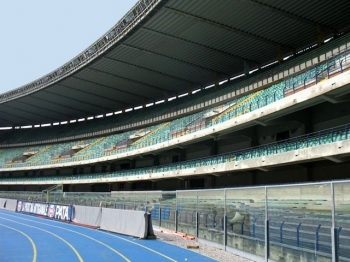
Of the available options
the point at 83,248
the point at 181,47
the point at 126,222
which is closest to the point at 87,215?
the point at 126,222

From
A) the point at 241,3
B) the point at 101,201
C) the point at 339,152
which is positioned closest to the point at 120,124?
the point at 101,201

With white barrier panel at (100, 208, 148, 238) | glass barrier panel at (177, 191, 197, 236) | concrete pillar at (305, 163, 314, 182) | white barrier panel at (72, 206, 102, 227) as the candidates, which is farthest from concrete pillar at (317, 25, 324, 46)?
white barrier panel at (72, 206, 102, 227)

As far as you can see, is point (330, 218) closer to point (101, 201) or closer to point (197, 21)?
point (101, 201)

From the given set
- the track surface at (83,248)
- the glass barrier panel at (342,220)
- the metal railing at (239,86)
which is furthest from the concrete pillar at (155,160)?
the glass barrier panel at (342,220)

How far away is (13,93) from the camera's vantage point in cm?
5303

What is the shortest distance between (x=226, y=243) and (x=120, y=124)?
36.6m

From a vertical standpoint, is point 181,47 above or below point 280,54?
above

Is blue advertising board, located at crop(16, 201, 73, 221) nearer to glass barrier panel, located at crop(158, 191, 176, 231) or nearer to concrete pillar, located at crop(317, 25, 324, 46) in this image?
glass barrier panel, located at crop(158, 191, 176, 231)

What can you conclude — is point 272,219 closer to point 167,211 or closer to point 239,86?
point 167,211

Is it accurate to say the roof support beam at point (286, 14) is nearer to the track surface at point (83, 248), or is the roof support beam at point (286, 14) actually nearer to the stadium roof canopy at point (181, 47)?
the stadium roof canopy at point (181, 47)

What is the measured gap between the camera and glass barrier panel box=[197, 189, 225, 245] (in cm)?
1473

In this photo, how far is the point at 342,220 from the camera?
8.11 meters

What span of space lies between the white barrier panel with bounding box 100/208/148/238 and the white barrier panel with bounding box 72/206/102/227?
0.70 metres

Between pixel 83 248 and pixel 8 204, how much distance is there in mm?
28614
